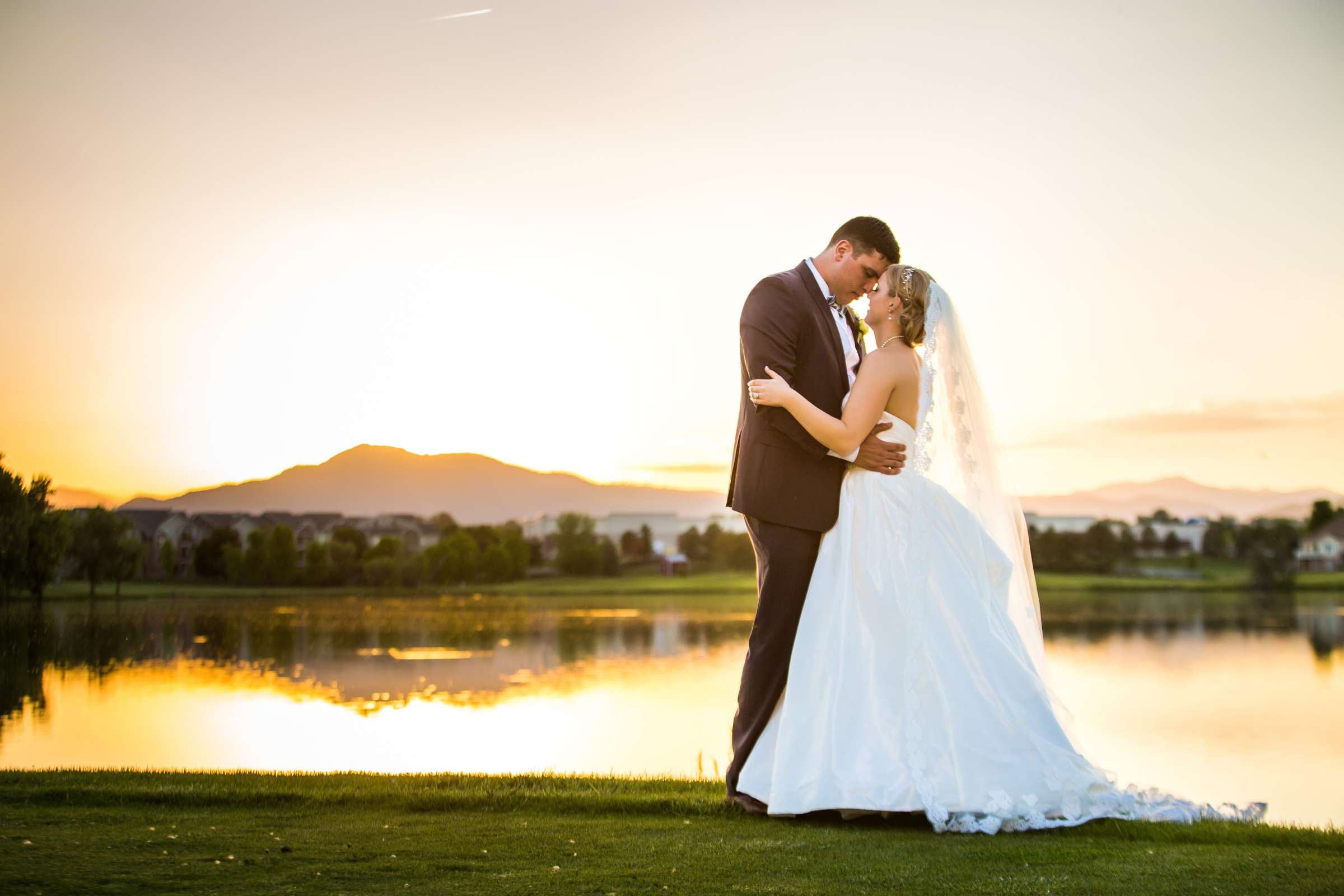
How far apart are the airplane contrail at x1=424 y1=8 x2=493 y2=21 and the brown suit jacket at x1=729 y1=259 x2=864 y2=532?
8486 mm

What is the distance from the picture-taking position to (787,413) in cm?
466

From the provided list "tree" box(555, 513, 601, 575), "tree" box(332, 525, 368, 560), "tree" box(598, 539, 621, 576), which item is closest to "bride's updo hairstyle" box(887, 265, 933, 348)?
"tree" box(332, 525, 368, 560)

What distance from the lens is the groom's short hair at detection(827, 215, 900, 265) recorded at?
4.94 m

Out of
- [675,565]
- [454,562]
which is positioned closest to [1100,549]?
[675,565]

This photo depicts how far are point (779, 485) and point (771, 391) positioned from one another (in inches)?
18.2

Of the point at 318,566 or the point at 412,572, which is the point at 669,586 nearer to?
the point at 412,572

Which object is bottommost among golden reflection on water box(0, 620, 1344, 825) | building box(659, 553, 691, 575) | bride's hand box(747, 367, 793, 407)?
building box(659, 553, 691, 575)

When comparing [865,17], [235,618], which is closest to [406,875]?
[865,17]

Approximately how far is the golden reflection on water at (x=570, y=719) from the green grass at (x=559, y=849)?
1242mm

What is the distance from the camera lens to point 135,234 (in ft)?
56.6

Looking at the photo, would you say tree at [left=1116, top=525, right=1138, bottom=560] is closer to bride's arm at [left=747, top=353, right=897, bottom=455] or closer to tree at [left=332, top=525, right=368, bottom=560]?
tree at [left=332, top=525, right=368, bottom=560]

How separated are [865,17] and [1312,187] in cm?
1060

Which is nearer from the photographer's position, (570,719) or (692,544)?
(570,719)

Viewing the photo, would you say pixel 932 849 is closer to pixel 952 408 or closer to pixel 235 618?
pixel 952 408
